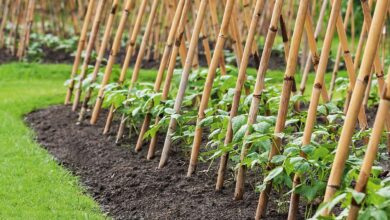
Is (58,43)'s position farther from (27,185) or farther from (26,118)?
(27,185)

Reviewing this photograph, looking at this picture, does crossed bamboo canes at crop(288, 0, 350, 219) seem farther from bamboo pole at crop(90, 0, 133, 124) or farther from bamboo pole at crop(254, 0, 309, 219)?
bamboo pole at crop(90, 0, 133, 124)

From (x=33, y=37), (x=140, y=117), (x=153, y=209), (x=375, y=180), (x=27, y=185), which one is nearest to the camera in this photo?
(x=375, y=180)

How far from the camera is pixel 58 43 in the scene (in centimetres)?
1280

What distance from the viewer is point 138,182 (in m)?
5.70

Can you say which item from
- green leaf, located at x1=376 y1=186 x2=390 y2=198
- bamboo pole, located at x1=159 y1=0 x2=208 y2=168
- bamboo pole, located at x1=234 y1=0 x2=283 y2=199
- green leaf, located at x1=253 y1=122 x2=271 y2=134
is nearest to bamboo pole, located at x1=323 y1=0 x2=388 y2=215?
green leaf, located at x1=376 y1=186 x2=390 y2=198

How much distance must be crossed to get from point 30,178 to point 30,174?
121 mm

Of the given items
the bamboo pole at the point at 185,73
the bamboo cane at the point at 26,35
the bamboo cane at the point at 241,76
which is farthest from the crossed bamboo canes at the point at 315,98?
the bamboo cane at the point at 26,35

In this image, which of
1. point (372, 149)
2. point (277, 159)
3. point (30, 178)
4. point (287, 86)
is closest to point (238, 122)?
point (287, 86)

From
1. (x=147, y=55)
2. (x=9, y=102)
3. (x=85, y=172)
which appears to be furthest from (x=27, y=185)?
(x=147, y=55)

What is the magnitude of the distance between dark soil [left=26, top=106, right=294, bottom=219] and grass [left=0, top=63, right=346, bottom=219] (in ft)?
0.48

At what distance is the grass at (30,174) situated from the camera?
16.9 feet

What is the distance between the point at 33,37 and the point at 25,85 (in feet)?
10.7

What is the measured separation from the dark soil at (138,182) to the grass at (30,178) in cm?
14

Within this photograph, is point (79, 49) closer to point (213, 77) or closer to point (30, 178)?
point (30, 178)
